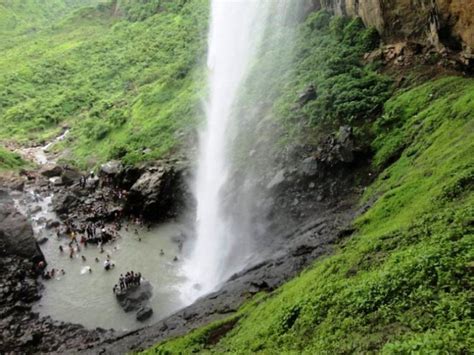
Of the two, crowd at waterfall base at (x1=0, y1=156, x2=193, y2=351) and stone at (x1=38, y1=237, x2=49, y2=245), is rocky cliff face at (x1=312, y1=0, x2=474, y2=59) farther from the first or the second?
stone at (x1=38, y1=237, x2=49, y2=245)

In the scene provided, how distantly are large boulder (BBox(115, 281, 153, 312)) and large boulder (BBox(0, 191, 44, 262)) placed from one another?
8.81 meters

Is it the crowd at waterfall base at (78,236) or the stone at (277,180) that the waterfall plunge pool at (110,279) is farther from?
the stone at (277,180)

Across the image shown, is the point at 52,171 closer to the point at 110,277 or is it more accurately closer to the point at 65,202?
the point at 65,202

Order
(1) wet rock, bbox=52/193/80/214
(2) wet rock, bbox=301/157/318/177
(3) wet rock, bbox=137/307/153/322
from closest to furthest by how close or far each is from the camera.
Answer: (3) wet rock, bbox=137/307/153/322
(2) wet rock, bbox=301/157/318/177
(1) wet rock, bbox=52/193/80/214

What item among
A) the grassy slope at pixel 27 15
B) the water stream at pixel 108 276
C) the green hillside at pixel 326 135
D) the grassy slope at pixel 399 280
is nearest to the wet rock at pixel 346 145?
the green hillside at pixel 326 135

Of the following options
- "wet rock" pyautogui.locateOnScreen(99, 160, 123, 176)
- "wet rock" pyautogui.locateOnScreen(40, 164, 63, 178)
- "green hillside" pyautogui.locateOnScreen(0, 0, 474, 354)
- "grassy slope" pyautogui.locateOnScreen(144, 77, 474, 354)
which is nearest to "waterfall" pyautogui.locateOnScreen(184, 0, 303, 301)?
"green hillside" pyautogui.locateOnScreen(0, 0, 474, 354)

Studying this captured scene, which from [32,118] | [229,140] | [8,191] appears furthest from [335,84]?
[32,118]

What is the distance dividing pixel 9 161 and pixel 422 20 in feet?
151

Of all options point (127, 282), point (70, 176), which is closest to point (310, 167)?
point (127, 282)

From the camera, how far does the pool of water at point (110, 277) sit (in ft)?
90.7

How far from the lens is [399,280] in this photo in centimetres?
1280

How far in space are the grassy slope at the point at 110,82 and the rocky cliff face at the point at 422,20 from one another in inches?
821

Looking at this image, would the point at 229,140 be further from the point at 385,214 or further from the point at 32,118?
the point at 32,118

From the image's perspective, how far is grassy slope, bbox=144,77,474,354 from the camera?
11.1 metres
